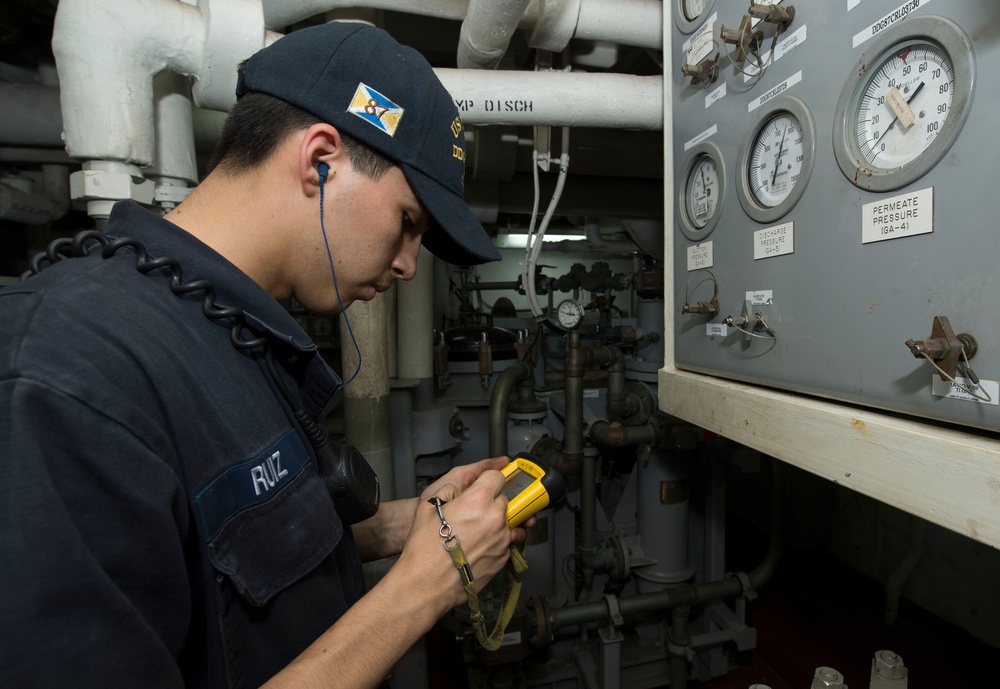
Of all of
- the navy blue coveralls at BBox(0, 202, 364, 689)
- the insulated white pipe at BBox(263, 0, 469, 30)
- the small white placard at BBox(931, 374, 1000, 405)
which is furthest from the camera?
the insulated white pipe at BBox(263, 0, 469, 30)

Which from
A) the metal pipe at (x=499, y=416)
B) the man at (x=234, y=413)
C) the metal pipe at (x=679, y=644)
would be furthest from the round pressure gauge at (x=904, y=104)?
the metal pipe at (x=679, y=644)

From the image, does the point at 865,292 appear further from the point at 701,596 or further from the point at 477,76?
the point at 701,596

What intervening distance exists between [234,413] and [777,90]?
3.10ft

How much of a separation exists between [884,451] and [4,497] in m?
0.88

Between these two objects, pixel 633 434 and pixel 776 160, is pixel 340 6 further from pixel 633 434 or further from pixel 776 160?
pixel 633 434

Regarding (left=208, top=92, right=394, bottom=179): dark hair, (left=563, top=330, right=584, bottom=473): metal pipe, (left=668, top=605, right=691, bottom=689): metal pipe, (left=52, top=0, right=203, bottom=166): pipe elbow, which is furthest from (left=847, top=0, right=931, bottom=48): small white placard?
(left=668, top=605, right=691, bottom=689): metal pipe

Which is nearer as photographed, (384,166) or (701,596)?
(384,166)

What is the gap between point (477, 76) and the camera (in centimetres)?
110

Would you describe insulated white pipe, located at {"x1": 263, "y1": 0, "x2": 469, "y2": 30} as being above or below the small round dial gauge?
above

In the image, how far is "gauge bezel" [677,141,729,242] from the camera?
941 mm

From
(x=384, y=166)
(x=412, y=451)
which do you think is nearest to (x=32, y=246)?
(x=412, y=451)

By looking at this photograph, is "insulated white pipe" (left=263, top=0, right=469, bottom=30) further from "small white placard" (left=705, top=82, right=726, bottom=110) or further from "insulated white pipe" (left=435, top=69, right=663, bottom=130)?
"small white placard" (left=705, top=82, right=726, bottom=110)

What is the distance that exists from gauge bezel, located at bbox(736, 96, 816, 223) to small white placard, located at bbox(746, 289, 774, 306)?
0.40ft

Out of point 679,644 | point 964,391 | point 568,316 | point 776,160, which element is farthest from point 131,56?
point 679,644
